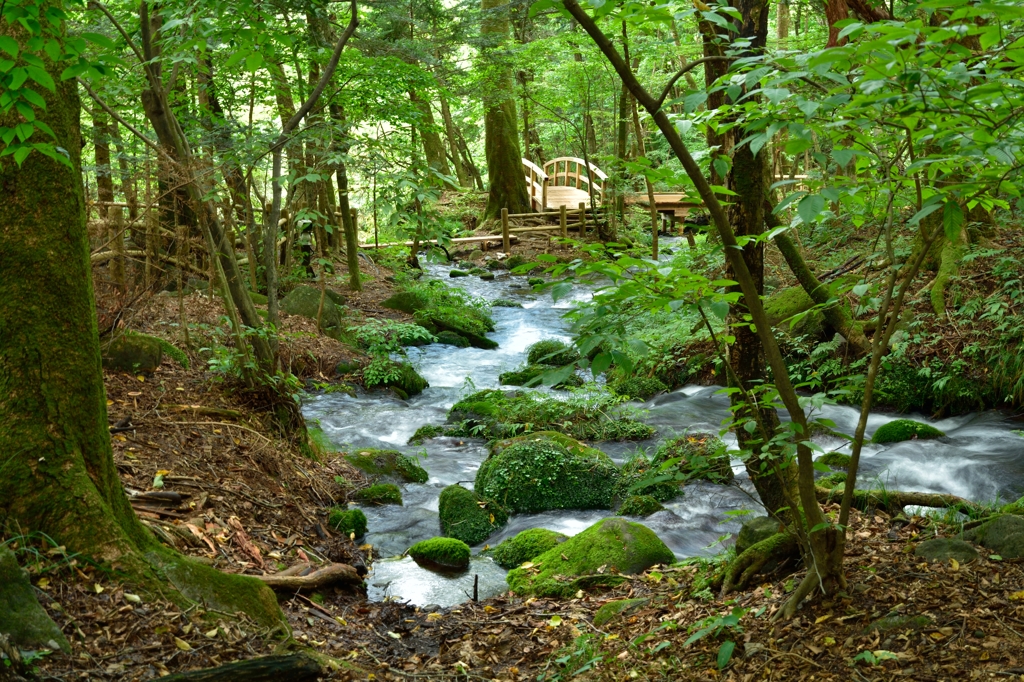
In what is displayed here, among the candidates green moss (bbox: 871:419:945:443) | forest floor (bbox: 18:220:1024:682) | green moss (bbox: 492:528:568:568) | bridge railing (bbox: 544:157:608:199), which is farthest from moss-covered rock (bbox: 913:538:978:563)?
bridge railing (bbox: 544:157:608:199)

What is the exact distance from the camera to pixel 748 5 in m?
4.44

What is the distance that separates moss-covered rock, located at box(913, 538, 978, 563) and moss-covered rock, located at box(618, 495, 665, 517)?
3378 millimetres

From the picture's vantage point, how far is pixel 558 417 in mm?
9430

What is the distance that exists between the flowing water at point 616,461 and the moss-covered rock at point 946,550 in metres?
0.68

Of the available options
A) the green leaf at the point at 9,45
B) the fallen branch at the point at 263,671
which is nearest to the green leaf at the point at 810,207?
the green leaf at the point at 9,45

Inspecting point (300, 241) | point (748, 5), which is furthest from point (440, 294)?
point (748, 5)

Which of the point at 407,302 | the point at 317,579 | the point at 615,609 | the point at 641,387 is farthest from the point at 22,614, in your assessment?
the point at 407,302

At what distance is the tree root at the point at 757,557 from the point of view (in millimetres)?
4035

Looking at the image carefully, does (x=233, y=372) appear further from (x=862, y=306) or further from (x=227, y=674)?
(x=862, y=306)

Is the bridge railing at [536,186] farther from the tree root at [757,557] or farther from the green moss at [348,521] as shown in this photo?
the tree root at [757,557]

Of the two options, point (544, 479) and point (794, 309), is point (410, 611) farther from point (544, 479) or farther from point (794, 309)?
point (794, 309)

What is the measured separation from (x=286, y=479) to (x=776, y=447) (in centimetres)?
415

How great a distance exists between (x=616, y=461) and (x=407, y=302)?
284 inches

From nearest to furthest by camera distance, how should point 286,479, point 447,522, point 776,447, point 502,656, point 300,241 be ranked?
point 776,447 < point 502,656 < point 286,479 < point 447,522 < point 300,241
